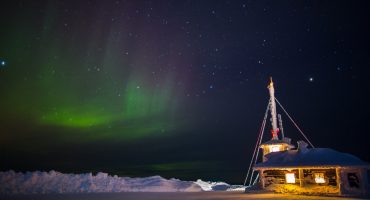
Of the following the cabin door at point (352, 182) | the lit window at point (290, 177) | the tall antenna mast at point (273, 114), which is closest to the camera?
the cabin door at point (352, 182)

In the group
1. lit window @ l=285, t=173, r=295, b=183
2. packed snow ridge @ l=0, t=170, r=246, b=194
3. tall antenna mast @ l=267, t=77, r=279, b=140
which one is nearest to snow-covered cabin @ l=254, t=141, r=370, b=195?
lit window @ l=285, t=173, r=295, b=183

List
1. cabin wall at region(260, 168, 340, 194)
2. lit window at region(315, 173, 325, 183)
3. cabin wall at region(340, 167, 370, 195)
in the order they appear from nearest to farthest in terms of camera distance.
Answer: cabin wall at region(340, 167, 370, 195) < cabin wall at region(260, 168, 340, 194) < lit window at region(315, 173, 325, 183)

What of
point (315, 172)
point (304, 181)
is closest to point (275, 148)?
point (304, 181)

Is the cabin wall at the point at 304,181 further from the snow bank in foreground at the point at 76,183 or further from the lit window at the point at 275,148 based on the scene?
the snow bank in foreground at the point at 76,183

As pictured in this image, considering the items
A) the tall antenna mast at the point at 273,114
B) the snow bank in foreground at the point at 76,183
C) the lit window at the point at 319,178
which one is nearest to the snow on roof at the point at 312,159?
the lit window at the point at 319,178

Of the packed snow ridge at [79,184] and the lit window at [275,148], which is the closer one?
the lit window at [275,148]

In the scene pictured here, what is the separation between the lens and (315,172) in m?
28.0

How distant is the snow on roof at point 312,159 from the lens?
86.5ft

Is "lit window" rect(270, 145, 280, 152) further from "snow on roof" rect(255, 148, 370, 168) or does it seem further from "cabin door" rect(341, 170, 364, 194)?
"cabin door" rect(341, 170, 364, 194)

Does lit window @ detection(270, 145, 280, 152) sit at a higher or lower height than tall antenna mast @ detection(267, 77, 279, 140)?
lower

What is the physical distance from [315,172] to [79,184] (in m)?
48.1

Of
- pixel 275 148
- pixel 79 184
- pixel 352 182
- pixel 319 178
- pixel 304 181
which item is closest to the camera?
pixel 352 182

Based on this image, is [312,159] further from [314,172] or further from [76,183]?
[76,183]

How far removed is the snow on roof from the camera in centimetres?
2635
